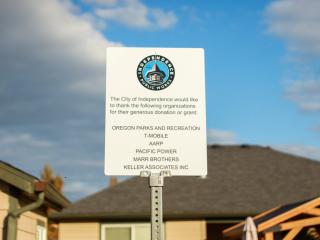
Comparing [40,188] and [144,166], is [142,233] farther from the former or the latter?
[144,166]

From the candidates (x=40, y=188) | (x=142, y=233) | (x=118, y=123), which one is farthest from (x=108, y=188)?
(x=118, y=123)

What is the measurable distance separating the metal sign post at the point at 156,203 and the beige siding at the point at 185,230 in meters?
16.9

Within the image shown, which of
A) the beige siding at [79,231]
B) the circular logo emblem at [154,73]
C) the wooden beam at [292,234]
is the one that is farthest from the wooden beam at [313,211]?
the circular logo emblem at [154,73]

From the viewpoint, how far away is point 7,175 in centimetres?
1053

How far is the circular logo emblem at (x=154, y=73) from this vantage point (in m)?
4.02

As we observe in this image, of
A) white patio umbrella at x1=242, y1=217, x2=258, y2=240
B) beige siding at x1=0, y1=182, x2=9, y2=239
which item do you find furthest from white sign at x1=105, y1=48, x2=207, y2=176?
white patio umbrella at x1=242, y1=217, x2=258, y2=240

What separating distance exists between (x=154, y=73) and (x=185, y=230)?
17.1 meters

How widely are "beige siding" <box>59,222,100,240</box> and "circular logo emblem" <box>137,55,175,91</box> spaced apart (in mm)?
17276

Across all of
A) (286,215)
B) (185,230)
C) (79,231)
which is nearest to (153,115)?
(286,215)

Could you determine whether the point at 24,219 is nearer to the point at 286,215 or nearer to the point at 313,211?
the point at 286,215

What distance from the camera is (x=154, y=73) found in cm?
400

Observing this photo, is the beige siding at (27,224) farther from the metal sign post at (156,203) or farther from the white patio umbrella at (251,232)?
the metal sign post at (156,203)

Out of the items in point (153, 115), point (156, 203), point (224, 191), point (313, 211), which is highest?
point (224, 191)

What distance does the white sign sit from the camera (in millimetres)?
3955
